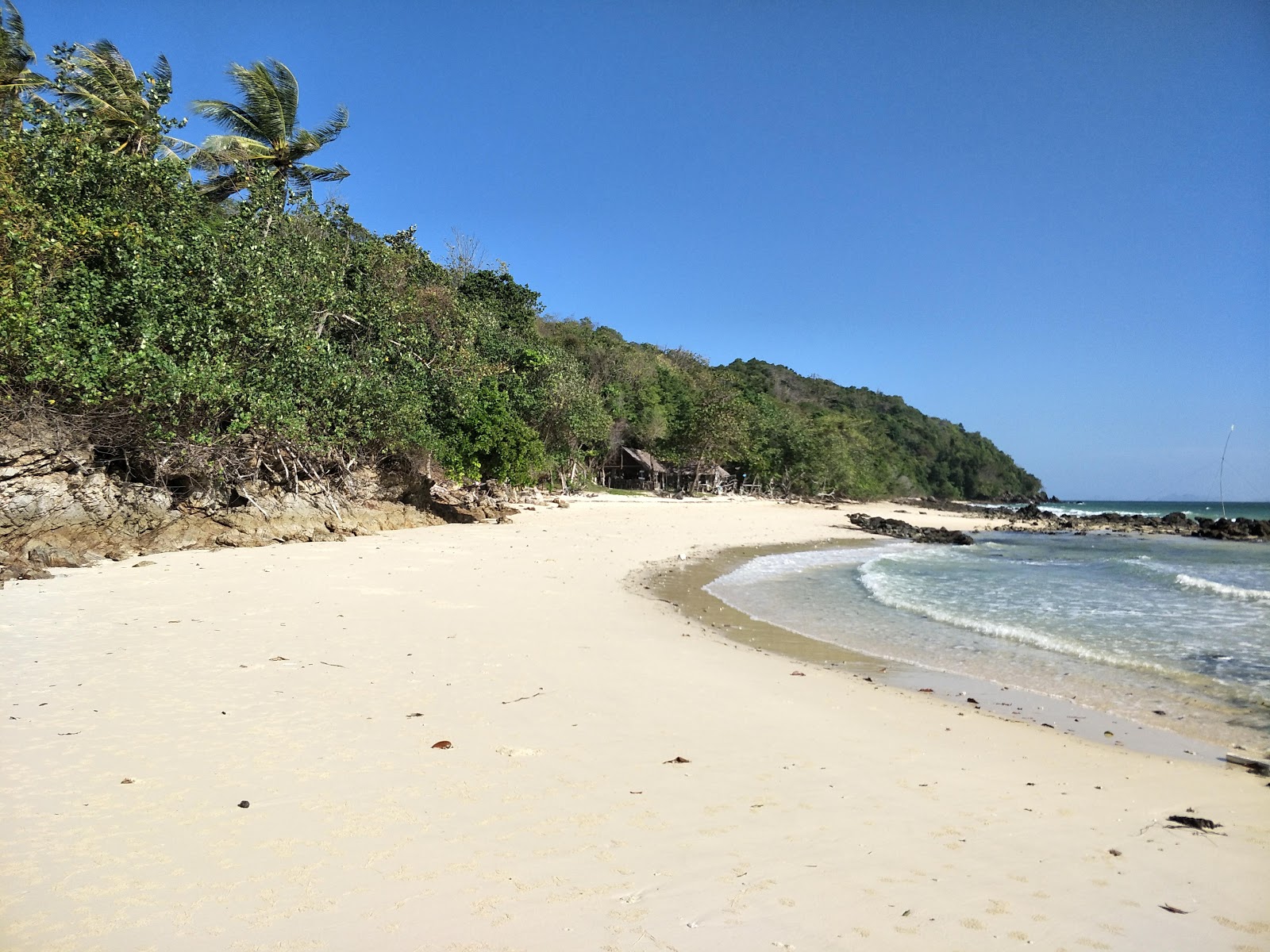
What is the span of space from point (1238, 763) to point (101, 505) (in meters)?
18.1

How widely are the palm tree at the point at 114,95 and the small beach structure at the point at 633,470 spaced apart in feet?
102

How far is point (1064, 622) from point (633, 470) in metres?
39.8

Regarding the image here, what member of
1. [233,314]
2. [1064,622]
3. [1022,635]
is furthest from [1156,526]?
[233,314]

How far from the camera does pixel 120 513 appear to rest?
46.8 ft

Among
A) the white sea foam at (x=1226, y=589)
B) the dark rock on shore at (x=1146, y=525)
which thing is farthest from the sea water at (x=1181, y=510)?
the white sea foam at (x=1226, y=589)

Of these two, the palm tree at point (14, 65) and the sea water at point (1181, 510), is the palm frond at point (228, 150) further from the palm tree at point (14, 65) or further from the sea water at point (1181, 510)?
the sea water at point (1181, 510)

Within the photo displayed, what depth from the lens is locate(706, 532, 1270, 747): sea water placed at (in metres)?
7.38

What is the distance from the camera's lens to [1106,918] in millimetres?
2914

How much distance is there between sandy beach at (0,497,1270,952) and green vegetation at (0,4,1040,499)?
25.0 ft

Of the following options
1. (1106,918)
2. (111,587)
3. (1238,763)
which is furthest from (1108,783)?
(111,587)

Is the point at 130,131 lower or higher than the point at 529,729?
higher

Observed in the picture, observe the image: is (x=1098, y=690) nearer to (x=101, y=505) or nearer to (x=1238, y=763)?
(x=1238, y=763)

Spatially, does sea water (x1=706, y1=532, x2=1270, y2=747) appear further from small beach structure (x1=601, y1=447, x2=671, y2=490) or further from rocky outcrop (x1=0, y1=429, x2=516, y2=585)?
small beach structure (x1=601, y1=447, x2=671, y2=490)

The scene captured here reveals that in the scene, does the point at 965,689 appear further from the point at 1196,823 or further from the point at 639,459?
the point at 639,459
